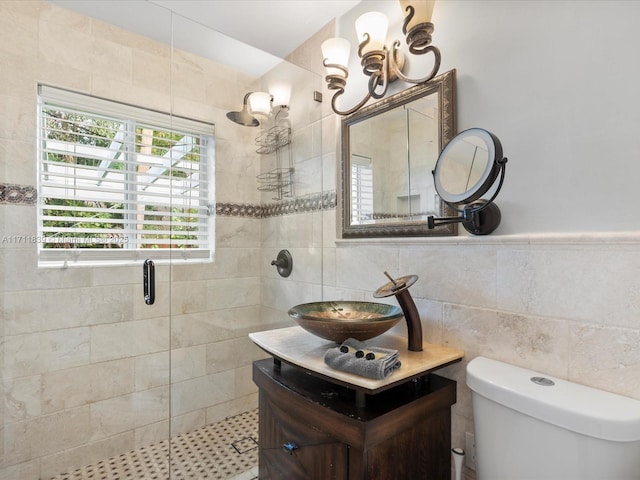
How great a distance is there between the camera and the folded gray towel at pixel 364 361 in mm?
903

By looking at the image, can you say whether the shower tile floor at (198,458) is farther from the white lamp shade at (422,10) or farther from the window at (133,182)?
the white lamp shade at (422,10)

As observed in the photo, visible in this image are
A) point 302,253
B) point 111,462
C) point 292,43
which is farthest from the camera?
point 292,43

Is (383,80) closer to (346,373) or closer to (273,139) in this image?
(273,139)

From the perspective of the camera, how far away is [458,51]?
123cm

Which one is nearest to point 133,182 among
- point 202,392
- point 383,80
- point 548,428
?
point 202,392

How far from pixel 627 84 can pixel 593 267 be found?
0.48m

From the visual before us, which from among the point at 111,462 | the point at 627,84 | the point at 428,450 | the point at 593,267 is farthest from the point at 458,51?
the point at 111,462

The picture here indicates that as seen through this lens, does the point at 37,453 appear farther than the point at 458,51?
Yes

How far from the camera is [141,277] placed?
185 centimetres

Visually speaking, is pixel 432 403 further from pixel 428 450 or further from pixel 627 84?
pixel 627 84

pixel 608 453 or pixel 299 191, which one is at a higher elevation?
pixel 299 191

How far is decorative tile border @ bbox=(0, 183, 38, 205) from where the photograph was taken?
5.00ft

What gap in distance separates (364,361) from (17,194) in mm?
1752

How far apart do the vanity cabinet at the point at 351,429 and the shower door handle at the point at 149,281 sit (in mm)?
901
